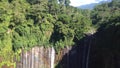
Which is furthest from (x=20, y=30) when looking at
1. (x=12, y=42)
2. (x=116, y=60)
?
(x=116, y=60)

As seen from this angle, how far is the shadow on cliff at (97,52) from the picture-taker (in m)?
33.6

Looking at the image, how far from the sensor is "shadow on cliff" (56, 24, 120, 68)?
110ft

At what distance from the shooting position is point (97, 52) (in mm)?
38812

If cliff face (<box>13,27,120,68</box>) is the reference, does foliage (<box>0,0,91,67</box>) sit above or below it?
above

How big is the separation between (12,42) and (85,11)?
80.6 ft

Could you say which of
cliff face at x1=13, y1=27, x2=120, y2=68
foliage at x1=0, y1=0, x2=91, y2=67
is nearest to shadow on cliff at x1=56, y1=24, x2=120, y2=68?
cliff face at x1=13, y1=27, x2=120, y2=68

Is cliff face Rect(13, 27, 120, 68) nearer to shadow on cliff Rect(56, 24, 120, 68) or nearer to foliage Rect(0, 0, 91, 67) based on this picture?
shadow on cliff Rect(56, 24, 120, 68)

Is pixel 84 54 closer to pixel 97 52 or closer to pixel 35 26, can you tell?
pixel 97 52

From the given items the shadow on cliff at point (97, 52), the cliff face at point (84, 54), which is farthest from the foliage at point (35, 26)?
the shadow on cliff at point (97, 52)

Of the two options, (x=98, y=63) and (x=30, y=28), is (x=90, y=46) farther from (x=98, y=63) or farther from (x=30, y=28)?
(x=30, y=28)

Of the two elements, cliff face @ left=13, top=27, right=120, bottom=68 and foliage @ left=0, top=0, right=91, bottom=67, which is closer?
cliff face @ left=13, top=27, right=120, bottom=68

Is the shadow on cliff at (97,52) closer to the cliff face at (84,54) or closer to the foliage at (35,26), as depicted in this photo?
the cliff face at (84,54)

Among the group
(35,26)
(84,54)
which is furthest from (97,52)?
(35,26)

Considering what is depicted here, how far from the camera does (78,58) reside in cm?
4262
